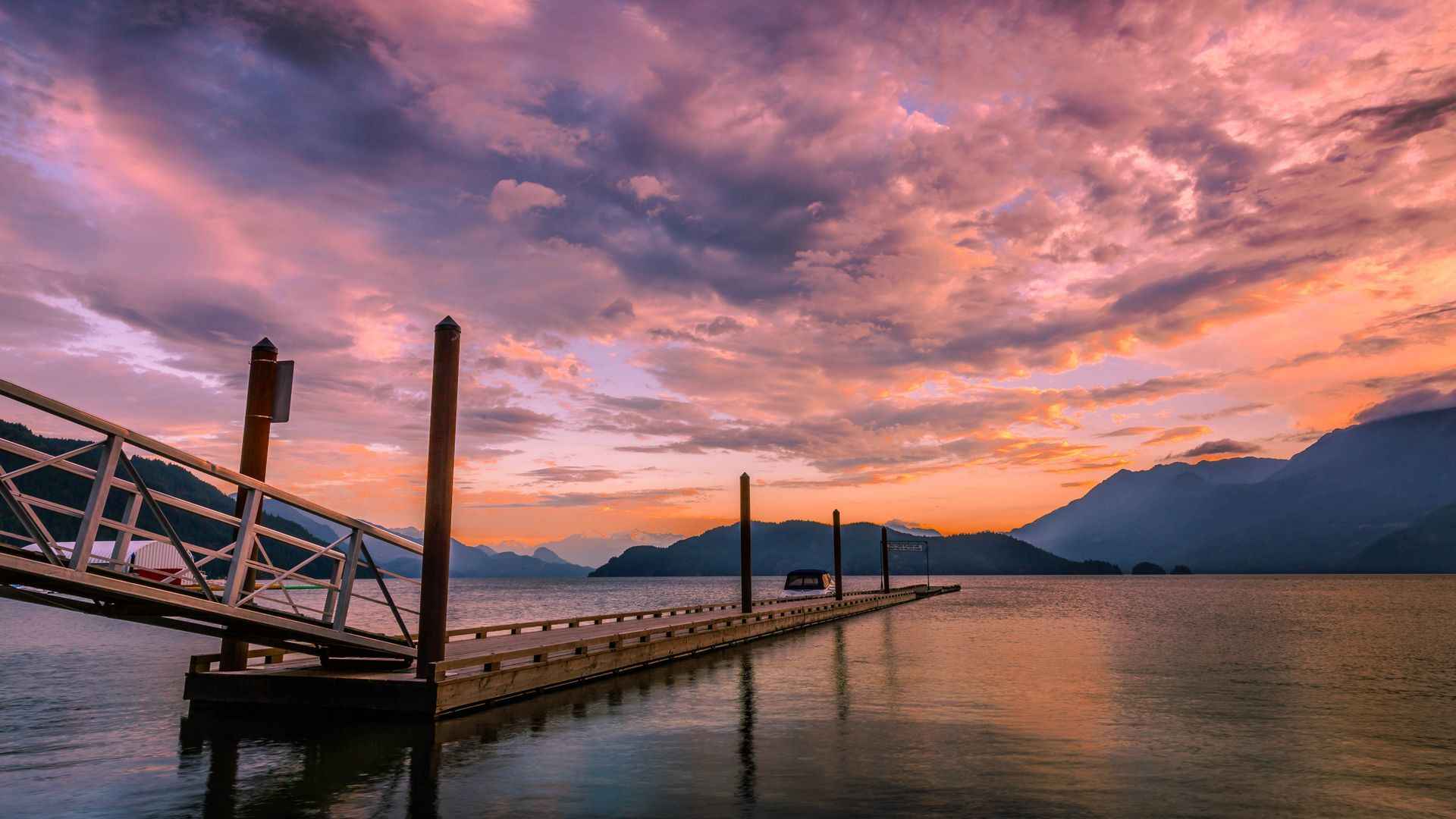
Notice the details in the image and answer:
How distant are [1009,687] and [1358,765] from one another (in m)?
10.9

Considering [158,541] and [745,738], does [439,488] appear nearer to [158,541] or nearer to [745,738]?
[158,541]

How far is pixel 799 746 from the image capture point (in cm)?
1662

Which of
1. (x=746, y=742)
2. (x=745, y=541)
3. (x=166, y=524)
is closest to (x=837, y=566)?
(x=745, y=541)

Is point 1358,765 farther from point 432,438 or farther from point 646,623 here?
point 646,623

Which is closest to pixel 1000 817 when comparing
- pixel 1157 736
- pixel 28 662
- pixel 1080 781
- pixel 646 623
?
pixel 1080 781

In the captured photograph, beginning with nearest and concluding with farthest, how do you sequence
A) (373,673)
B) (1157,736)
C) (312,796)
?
(312,796)
(1157,736)
(373,673)

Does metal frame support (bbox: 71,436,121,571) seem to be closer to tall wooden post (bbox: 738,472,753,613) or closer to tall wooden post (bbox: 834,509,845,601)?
tall wooden post (bbox: 738,472,753,613)

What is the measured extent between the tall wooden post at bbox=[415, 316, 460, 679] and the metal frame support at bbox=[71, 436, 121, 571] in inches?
251

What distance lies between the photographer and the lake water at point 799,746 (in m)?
12.6

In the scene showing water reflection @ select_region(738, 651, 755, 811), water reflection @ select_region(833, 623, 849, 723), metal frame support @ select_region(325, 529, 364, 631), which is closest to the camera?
water reflection @ select_region(738, 651, 755, 811)

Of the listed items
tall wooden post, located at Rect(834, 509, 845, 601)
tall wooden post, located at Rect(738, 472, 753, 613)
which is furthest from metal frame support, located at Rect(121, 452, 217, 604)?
tall wooden post, located at Rect(834, 509, 845, 601)

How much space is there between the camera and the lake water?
12562 millimetres

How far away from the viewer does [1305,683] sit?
29141mm

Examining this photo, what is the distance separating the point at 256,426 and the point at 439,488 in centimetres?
457
